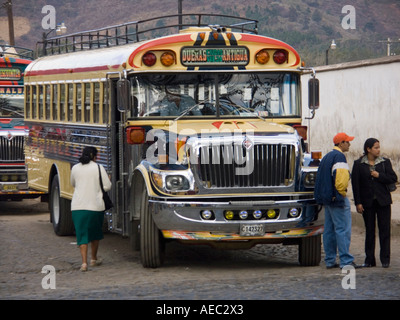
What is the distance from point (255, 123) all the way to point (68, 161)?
14.8 feet

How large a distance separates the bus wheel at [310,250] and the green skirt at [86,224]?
2574 millimetres

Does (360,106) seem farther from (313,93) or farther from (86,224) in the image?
(86,224)

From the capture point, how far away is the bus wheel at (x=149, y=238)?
1121 cm

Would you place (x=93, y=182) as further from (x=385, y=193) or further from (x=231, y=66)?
(x=385, y=193)

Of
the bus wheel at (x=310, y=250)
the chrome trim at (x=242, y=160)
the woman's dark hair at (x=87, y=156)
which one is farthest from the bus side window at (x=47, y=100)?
the bus wheel at (x=310, y=250)

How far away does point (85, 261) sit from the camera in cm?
1180

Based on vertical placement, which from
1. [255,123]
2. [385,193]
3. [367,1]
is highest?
[367,1]

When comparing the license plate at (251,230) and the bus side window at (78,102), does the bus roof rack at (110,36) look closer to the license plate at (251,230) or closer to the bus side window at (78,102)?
the bus side window at (78,102)

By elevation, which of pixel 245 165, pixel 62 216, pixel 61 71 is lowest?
pixel 62 216

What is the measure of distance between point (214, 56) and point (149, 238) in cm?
249

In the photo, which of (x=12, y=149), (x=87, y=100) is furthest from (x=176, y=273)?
(x=12, y=149)

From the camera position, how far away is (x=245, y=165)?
1086 centimetres

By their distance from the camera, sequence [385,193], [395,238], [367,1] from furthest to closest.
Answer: [367,1] < [395,238] < [385,193]
